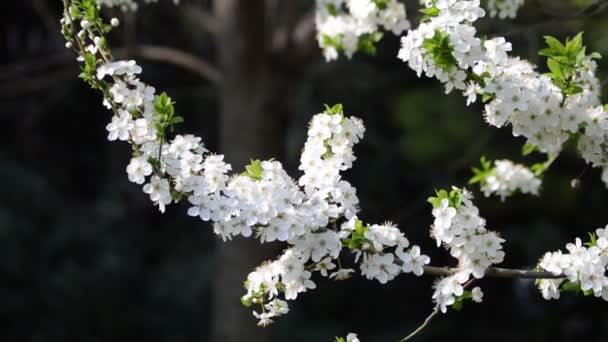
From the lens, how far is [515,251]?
23.2 ft

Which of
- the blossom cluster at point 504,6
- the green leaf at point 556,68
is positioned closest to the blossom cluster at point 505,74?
the green leaf at point 556,68

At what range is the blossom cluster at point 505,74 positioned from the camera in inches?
72.3

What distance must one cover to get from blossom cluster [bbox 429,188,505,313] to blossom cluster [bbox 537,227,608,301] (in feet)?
0.43

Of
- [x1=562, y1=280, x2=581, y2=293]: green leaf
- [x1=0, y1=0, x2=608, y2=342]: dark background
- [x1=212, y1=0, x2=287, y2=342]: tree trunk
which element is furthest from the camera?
[x1=0, y1=0, x2=608, y2=342]: dark background

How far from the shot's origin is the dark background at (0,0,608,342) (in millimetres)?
4699

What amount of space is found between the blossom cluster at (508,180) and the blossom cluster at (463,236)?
0.95m

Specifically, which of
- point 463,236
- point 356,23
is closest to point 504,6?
point 356,23

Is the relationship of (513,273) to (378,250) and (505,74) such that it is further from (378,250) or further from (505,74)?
(505,74)

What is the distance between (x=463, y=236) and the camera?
1.85m

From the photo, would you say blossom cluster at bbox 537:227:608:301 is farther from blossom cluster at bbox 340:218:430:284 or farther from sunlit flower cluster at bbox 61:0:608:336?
blossom cluster at bbox 340:218:430:284

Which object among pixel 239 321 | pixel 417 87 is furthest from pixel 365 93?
pixel 239 321

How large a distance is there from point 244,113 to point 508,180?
79.6 inches

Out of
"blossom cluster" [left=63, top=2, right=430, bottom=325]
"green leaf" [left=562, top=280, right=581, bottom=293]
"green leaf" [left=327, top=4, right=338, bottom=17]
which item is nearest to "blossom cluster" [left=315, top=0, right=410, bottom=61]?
"green leaf" [left=327, top=4, right=338, bottom=17]

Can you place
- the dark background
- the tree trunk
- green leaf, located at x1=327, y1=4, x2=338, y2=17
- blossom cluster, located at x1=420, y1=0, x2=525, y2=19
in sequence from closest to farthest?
blossom cluster, located at x1=420, y1=0, x2=525, y2=19 < green leaf, located at x1=327, y1=4, x2=338, y2=17 < the tree trunk < the dark background
